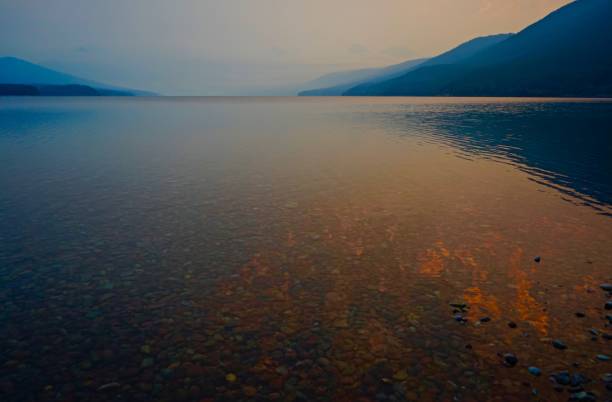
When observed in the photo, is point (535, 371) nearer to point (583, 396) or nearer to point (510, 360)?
point (510, 360)

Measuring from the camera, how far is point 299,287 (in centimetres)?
1501

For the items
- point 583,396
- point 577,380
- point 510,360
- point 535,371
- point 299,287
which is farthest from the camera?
point 299,287

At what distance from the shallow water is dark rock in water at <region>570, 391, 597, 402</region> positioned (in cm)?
37

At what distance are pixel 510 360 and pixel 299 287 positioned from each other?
308 inches

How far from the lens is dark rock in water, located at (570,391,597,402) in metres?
9.12

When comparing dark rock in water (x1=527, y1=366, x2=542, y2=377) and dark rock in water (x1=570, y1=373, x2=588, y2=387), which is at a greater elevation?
dark rock in water (x1=570, y1=373, x2=588, y2=387)

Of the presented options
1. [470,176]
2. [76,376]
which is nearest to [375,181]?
[470,176]

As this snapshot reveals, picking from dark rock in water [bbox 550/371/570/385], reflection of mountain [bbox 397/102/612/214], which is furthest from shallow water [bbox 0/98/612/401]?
reflection of mountain [bbox 397/102/612/214]

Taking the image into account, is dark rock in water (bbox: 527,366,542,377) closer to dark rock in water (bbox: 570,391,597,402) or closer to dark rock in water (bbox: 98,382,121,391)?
dark rock in water (bbox: 570,391,597,402)

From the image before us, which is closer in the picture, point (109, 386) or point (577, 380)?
point (109, 386)

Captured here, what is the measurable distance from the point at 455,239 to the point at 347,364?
12312mm

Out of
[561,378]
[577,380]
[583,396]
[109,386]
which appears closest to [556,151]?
[577,380]

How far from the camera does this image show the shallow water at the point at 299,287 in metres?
10.0

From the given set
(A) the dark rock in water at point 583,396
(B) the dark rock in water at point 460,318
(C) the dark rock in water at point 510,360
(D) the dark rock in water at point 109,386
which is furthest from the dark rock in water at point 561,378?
(D) the dark rock in water at point 109,386
